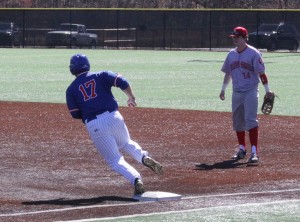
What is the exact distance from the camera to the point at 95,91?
35.8ft

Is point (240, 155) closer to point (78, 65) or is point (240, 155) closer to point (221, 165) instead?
point (221, 165)

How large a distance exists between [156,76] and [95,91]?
19386 millimetres

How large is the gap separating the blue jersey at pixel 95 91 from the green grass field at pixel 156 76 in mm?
9425

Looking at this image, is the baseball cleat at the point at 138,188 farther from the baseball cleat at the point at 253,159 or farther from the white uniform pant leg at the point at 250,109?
the white uniform pant leg at the point at 250,109

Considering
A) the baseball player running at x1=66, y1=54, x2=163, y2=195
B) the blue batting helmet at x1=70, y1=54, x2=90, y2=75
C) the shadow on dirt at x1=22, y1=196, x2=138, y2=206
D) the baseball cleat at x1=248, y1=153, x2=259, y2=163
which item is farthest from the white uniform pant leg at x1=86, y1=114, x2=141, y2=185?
the baseball cleat at x1=248, y1=153, x2=259, y2=163

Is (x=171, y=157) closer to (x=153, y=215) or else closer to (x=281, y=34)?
(x=153, y=215)

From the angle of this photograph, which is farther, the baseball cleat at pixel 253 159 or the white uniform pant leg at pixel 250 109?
the white uniform pant leg at pixel 250 109

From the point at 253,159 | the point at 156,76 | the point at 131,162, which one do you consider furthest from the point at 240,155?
the point at 156,76

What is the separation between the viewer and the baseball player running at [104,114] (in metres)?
10.8

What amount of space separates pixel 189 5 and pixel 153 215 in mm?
54878

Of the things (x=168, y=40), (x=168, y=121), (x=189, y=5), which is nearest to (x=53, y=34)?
(x=168, y=40)

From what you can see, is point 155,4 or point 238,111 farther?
point 155,4

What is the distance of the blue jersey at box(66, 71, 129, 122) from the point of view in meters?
10.9

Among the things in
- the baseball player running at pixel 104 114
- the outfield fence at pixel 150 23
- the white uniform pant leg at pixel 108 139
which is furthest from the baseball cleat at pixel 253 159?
the outfield fence at pixel 150 23
